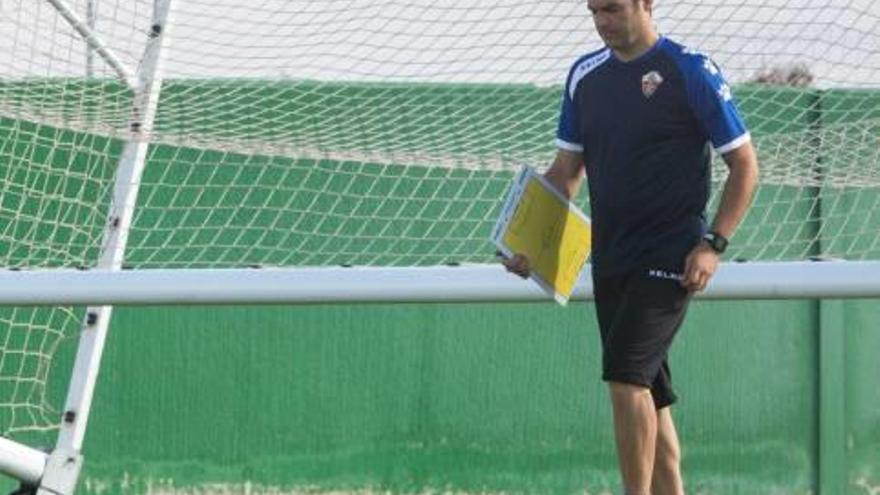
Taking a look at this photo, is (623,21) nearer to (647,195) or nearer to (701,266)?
(647,195)

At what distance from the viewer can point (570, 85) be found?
524 cm

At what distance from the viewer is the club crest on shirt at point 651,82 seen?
4.95m

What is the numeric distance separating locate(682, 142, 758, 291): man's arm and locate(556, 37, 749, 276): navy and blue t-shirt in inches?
1.7

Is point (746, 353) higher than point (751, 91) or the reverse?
the reverse

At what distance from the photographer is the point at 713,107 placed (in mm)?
4867

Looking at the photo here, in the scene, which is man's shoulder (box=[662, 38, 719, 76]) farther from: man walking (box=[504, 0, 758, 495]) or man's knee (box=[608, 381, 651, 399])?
man's knee (box=[608, 381, 651, 399])

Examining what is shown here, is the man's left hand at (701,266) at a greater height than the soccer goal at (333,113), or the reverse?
the soccer goal at (333,113)

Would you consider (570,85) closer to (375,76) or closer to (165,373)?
(375,76)

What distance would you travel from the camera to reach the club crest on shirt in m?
4.95

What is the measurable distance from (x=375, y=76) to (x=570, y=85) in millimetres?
1431

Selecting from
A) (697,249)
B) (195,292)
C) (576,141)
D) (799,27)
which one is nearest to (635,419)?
(697,249)

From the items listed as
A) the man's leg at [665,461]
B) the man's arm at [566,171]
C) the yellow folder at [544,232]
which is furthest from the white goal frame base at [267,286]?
the man's leg at [665,461]

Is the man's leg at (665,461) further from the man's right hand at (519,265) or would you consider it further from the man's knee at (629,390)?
the man's right hand at (519,265)

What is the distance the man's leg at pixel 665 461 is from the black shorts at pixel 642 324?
30cm
